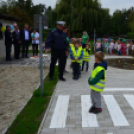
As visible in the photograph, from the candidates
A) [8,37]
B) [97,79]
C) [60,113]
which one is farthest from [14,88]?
[8,37]

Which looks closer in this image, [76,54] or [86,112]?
[86,112]

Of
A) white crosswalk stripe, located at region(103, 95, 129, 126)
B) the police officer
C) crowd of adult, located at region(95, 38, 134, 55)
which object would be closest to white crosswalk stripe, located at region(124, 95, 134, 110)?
white crosswalk stripe, located at region(103, 95, 129, 126)

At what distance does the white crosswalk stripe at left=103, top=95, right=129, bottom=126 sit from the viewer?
176 inches

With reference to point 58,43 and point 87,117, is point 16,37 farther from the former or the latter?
point 87,117

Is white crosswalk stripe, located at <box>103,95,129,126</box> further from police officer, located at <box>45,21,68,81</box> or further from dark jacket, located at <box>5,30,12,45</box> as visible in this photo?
dark jacket, located at <box>5,30,12,45</box>

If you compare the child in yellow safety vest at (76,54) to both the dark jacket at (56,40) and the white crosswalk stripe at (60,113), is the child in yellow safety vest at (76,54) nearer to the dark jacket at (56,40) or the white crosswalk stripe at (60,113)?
the dark jacket at (56,40)

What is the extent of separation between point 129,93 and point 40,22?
336cm

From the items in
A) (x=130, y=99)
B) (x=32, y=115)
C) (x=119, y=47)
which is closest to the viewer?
(x=32, y=115)

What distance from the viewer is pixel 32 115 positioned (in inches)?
191

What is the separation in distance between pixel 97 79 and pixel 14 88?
355 cm

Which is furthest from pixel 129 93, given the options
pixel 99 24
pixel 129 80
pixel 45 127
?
pixel 99 24

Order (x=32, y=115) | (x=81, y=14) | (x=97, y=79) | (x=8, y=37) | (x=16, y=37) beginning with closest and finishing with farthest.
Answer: (x=97, y=79) → (x=32, y=115) → (x=8, y=37) → (x=16, y=37) → (x=81, y=14)

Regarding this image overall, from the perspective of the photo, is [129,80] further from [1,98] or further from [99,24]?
[99,24]

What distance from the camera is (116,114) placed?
193 inches
